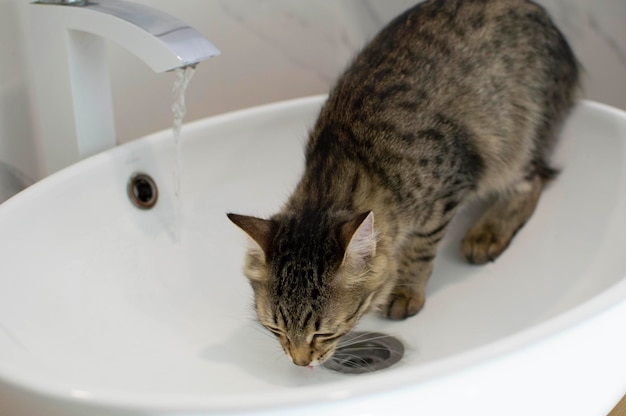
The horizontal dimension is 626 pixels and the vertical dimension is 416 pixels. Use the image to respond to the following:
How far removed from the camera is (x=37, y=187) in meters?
0.92

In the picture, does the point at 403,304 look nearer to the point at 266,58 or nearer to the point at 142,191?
the point at 142,191

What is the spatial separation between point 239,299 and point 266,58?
57 centimetres

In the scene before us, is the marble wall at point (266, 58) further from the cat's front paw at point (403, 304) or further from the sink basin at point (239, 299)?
the cat's front paw at point (403, 304)

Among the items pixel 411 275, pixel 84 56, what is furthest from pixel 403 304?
pixel 84 56

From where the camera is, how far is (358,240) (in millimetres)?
906

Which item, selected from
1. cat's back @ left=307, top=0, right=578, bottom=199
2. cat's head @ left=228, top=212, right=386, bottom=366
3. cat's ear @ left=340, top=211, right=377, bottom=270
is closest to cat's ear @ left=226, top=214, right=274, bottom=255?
cat's head @ left=228, top=212, right=386, bottom=366

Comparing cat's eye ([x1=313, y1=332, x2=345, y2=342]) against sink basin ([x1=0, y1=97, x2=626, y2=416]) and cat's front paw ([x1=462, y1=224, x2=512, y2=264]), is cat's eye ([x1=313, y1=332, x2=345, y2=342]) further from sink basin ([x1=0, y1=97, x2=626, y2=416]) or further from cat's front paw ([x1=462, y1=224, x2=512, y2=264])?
cat's front paw ([x1=462, y1=224, x2=512, y2=264])

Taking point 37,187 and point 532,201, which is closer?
point 37,187

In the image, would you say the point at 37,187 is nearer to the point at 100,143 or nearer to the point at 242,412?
the point at 100,143

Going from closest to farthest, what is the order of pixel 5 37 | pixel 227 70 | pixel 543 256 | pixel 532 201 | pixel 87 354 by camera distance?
pixel 87 354, pixel 5 37, pixel 543 256, pixel 532 201, pixel 227 70

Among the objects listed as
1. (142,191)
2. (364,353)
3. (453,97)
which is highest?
(453,97)

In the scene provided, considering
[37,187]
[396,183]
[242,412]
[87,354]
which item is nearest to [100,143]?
[37,187]

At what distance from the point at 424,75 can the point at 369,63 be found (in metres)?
0.10

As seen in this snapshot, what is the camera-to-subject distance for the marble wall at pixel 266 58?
1238 millimetres
